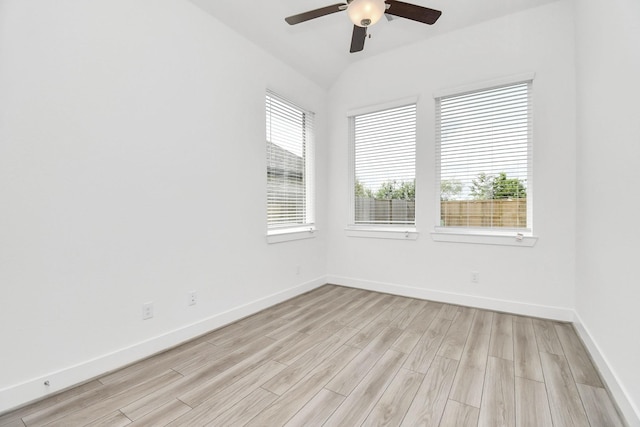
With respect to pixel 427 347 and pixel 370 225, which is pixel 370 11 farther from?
pixel 370 225

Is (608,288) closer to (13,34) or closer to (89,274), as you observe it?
(89,274)

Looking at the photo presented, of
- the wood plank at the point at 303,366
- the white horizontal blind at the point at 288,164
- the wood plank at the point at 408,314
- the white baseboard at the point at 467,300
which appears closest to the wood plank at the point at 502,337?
the white baseboard at the point at 467,300

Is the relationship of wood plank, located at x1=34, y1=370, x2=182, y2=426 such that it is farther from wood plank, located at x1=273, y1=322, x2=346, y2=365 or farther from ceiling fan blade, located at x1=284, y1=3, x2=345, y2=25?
ceiling fan blade, located at x1=284, y1=3, x2=345, y2=25

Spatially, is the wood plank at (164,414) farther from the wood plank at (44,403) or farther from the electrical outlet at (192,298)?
the electrical outlet at (192,298)

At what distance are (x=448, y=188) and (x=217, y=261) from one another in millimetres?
2692

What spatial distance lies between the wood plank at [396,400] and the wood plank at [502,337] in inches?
30.1

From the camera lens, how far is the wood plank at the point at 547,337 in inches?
88.5

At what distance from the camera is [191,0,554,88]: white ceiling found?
2715 millimetres

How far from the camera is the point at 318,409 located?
1.59 meters

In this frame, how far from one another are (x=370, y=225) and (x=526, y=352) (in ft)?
7.14

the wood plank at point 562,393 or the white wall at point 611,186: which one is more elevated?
the white wall at point 611,186

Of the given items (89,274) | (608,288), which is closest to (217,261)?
(89,274)

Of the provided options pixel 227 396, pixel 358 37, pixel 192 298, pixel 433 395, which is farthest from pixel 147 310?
pixel 358 37

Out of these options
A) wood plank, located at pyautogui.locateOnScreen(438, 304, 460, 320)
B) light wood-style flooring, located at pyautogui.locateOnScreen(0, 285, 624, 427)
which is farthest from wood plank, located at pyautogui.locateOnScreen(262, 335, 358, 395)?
wood plank, located at pyautogui.locateOnScreen(438, 304, 460, 320)
